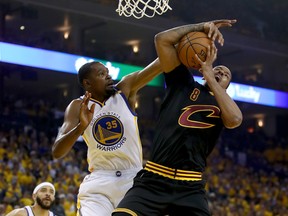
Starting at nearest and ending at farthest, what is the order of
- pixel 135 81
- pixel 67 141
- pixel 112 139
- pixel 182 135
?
pixel 182 135 < pixel 67 141 < pixel 112 139 < pixel 135 81

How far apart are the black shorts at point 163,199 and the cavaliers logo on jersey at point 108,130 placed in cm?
84

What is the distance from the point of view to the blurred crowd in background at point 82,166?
13789 mm

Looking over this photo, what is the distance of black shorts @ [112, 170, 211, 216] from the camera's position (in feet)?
14.8

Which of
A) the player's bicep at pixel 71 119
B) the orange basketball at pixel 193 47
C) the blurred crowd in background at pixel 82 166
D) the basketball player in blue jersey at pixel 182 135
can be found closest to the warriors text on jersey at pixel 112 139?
the player's bicep at pixel 71 119

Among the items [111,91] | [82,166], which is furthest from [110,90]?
[82,166]

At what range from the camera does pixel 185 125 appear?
463cm

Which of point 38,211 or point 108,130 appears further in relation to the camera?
point 38,211

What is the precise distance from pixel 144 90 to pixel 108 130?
19.4 metres

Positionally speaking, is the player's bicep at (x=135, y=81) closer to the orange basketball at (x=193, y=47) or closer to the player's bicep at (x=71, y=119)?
the player's bicep at (x=71, y=119)

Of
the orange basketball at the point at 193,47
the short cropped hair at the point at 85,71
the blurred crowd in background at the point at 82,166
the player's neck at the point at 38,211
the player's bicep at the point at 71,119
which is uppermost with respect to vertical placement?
the orange basketball at the point at 193,47

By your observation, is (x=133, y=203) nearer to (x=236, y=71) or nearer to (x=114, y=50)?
(x=114, y=50)

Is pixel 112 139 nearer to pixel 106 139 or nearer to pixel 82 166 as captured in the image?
pixel 106 139

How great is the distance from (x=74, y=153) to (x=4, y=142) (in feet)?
7.62

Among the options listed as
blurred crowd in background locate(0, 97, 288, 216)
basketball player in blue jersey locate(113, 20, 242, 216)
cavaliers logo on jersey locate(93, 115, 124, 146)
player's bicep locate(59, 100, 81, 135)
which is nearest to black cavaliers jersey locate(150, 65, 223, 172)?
basketball player in blue jersey locate(113, 20, 242, 216)
